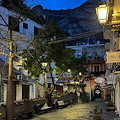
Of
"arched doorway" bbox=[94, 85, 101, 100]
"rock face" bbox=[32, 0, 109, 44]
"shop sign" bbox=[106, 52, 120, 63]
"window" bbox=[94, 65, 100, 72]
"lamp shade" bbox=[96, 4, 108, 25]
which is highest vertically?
"rock face" bbox=[32, 0, 109, 44]

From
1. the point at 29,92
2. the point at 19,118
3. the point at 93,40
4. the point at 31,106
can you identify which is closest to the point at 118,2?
the point at 19,118

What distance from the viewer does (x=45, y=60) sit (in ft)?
66.9

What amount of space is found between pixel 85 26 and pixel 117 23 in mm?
52801

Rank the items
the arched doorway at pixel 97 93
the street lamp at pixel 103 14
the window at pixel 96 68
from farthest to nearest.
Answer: the arched doorway at pixel 97 93 → the window at pixel 96 68 → the street lamp at pixel 103 14

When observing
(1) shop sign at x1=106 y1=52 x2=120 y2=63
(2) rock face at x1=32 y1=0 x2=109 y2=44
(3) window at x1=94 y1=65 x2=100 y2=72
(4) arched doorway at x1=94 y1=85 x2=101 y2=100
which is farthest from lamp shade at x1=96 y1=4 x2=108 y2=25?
(2) rock face at x1=32 y1=0 x2=109 y2=44


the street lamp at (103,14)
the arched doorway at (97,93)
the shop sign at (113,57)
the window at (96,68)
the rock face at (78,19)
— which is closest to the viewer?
the street lamp at (103,14)

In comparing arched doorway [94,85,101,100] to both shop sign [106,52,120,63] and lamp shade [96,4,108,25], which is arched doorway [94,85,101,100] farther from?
lamp shade [96,4,108,25]

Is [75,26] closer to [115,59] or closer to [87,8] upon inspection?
[87,8]

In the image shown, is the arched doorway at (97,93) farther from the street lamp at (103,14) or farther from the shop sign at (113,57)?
the street lamp at (103,14)

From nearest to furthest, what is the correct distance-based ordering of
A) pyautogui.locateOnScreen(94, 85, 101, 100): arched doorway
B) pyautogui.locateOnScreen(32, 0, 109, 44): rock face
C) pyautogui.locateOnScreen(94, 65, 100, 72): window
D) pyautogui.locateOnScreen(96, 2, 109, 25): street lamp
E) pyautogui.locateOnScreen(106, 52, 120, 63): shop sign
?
pyautogui.locateOnScreen(96, 2, 109, 25): street lamp → pyautogui.locateOnScreen(106, 52, 120, 63): shop sign → pyautogui.locateOnScreen(94, 65, 100, 72): window → pyautogui.locateOnScreen(94, 85, 101, 100): arched doorway → pyautogui.locateOnScreen(32, 0, 109, 44): rock face

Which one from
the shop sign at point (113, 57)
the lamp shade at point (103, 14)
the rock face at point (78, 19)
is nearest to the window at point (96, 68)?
the rock face at point (78, 19)

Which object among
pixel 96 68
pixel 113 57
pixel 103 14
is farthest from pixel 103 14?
pixel 96 68

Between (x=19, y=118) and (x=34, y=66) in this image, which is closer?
(x=19, y=118)

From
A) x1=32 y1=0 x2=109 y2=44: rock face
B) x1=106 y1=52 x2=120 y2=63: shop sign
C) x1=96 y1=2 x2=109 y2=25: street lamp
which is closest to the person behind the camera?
x1=96 y1=2 x2=109 y2=25: street lamp
